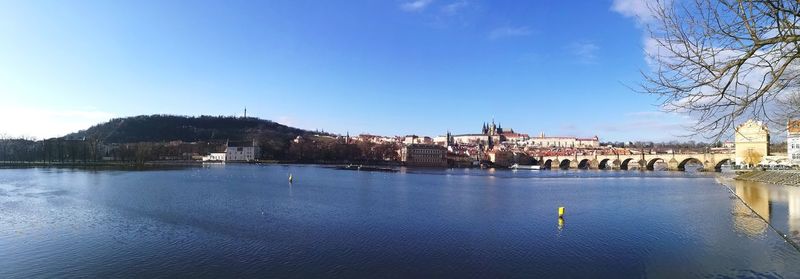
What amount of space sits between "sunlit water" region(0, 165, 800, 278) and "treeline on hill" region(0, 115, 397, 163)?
200 feet

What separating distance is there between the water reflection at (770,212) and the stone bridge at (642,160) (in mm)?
51599

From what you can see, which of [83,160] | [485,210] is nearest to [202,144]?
[83,160]

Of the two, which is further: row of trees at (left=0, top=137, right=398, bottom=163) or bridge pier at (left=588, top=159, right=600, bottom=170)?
bridge pier at (left=588, top=159, right=600, bottom=170)

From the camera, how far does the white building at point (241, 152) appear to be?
116938 millimetres

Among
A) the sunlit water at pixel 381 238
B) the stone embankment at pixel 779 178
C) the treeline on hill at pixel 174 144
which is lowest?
the sunlit water at pixel 381 238

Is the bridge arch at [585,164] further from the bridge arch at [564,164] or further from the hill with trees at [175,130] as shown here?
the hill with trees at [175,130]

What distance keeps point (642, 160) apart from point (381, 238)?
9224cm

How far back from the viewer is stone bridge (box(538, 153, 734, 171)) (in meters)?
79.6

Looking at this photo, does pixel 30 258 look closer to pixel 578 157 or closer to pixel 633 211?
pixel 633 211

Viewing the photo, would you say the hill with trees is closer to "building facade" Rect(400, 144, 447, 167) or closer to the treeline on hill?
the treeline on hill

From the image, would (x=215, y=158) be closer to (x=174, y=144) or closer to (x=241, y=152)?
(x=241, y=152)

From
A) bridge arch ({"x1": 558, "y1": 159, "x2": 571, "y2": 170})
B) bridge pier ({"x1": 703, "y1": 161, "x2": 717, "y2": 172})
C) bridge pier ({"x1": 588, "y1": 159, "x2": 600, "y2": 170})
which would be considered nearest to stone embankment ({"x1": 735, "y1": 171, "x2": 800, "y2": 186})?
bridge pier ({"x1": 703, "y1": 161, "x2": 717, "y2": 172})

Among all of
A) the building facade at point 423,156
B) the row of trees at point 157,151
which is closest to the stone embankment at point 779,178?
the building facade at point 423,156

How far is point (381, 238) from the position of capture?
1647cm
